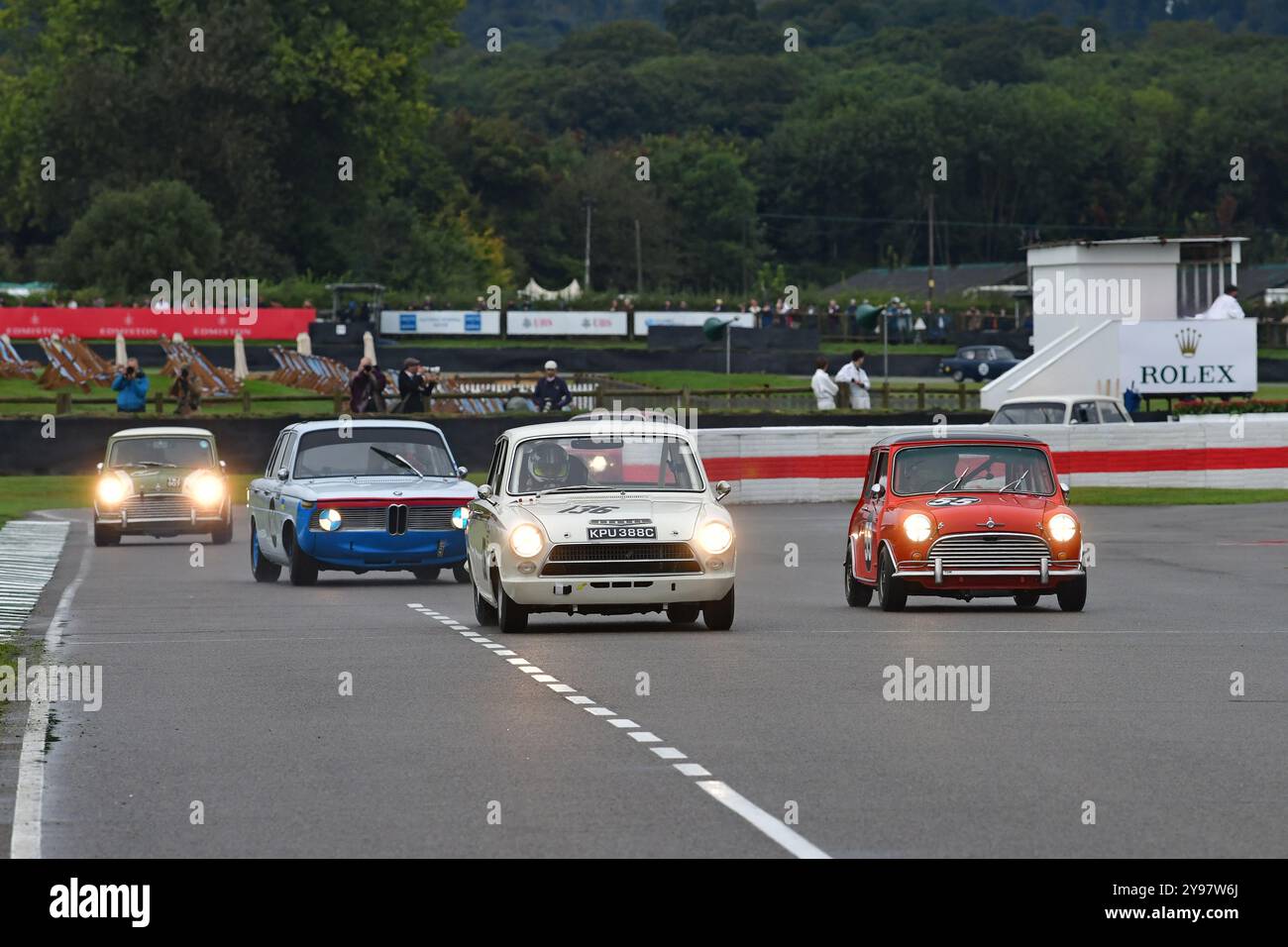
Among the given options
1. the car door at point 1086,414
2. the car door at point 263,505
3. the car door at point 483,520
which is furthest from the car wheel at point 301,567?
the car door at point 1086,414

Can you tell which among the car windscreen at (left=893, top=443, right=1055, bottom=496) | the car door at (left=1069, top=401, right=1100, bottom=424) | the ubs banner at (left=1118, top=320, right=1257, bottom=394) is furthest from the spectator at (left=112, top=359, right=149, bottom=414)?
the car windscreen at (left=893, top=443, right=1055, bottom=496)

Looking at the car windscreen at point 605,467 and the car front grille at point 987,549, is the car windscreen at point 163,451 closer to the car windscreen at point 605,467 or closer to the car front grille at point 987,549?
the car windscreen at point 605,467

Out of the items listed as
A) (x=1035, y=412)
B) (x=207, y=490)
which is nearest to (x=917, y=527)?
(x=207, y=490)

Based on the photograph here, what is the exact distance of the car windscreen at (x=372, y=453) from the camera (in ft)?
78.3

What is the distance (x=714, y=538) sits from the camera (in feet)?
56.3

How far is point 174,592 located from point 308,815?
43.9 feet

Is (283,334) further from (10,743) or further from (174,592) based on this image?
(10,743)

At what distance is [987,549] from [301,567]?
23.8 ft

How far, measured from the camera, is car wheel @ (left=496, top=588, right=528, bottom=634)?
17.5 m

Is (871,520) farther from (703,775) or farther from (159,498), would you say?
(159,498)

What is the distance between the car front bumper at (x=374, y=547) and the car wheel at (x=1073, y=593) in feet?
20.4

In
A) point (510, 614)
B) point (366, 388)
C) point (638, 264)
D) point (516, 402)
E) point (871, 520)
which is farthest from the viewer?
point (638, 264)

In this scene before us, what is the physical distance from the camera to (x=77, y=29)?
11231 cm

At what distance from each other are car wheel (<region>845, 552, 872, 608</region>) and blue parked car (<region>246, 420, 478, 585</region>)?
3.85 meters
